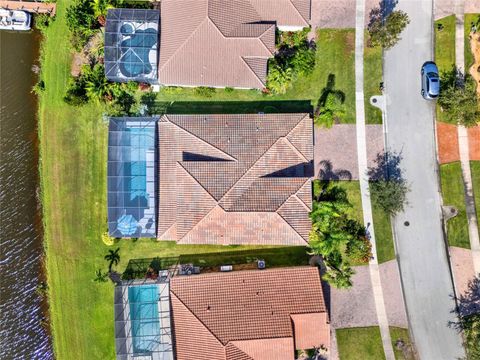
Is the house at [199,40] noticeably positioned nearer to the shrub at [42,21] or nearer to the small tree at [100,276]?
the shrub at [42,21]

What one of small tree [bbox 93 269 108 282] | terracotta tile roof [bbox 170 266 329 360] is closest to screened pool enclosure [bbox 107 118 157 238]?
small tree [bbox 93 269 108 282]

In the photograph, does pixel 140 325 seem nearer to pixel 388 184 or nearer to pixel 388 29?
pixel 388 184

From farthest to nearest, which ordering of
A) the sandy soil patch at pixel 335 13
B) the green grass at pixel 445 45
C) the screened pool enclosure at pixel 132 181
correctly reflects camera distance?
the sandy soil patch at pixel 335 13 < the green grass at pixel 445 45 < the screened pool enclosure at pixel 132 181

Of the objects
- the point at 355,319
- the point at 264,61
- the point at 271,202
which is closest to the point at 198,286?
the point at 271,202

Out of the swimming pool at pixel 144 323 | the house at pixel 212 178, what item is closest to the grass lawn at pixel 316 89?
the house at pixel 212 178

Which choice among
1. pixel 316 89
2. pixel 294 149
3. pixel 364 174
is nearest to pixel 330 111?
pixel 316 89

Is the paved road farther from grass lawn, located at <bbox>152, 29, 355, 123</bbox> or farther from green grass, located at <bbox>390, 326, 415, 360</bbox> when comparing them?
grass lawn, located at <bbox>152, 29, 355, 123</bbox>

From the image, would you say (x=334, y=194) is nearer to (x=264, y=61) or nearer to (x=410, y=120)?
(x=410, y=120)
